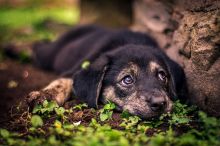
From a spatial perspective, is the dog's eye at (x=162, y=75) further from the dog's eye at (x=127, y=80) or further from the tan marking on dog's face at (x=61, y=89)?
the tan marking on dog's face at (x=61, y=89)

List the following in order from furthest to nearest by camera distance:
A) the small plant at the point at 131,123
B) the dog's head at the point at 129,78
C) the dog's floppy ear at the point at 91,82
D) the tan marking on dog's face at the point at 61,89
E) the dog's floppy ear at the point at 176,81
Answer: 1. the tan marking on dog's face at the point at 61,89
2. the dog's floppy ear at the point at 176,81
3. the dog's floppy ear at the point at 91,82
4. the dog's head at the point at 129,78
5. the small plant at the point at 131,123

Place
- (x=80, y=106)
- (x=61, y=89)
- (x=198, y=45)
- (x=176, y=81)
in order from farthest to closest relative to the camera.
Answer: (x=61, y=89), (x=176, y=81), (x=80, y=106), (x=198, y=45)

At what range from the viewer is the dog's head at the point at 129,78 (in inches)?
222

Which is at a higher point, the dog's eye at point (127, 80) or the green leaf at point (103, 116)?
the dog's eye at point (127, 80)

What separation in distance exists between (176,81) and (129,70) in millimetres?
818

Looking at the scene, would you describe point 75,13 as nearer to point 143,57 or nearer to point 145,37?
point 145,37

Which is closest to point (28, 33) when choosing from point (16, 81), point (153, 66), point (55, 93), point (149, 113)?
point (16, 81)

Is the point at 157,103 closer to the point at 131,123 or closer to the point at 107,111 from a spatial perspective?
the point at 131,123

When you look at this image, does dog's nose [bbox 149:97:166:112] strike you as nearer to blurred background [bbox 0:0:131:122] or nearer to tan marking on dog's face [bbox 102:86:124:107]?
tan marking on dog's face [bbox 102:86:124:107]

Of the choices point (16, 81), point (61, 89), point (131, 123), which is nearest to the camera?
point (131, 123)

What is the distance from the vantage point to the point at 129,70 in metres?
5.91

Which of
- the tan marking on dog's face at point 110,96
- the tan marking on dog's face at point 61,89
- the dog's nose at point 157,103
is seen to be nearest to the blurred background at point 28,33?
the tan marking on dog's face at point 61,89

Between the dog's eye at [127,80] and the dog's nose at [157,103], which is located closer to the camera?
the dog's nose at [157,103]

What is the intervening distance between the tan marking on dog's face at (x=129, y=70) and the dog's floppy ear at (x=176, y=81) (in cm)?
58
